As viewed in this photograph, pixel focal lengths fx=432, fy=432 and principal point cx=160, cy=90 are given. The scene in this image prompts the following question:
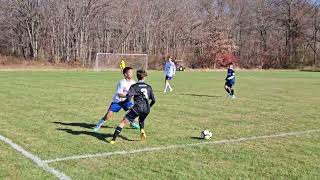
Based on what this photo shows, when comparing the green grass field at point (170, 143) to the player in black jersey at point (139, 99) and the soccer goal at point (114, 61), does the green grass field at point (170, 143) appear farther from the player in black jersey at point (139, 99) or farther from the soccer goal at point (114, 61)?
the soccer goal at point (114, 61)

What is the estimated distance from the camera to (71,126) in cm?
1101

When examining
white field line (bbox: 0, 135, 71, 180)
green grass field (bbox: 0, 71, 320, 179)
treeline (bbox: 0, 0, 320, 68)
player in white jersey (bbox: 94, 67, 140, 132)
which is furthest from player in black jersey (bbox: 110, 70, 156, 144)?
treeline (bbox: 0, 0, 320, 68)

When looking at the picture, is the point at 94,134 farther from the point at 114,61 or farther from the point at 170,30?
the point at 170,30

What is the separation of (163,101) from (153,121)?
19.3ft

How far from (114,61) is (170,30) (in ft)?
61.5

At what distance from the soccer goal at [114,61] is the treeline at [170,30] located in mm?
3398

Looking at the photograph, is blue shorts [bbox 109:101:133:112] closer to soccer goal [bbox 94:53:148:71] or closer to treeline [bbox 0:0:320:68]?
soccer goal [bbox 94:53:148:71]

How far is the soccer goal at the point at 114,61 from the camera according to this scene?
55.5 m

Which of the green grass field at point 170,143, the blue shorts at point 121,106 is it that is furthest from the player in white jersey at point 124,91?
the green grass field at point 170,143

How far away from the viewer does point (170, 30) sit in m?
72.6

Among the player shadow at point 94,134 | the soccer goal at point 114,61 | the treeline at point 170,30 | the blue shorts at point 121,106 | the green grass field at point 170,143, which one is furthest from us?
the treeline at point 170,30

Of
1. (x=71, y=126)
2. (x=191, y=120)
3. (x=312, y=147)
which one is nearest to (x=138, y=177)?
(x=312, y=147)

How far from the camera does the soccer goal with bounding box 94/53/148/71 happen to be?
5550 cm

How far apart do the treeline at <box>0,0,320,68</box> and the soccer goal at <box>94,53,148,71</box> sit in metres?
3.40
